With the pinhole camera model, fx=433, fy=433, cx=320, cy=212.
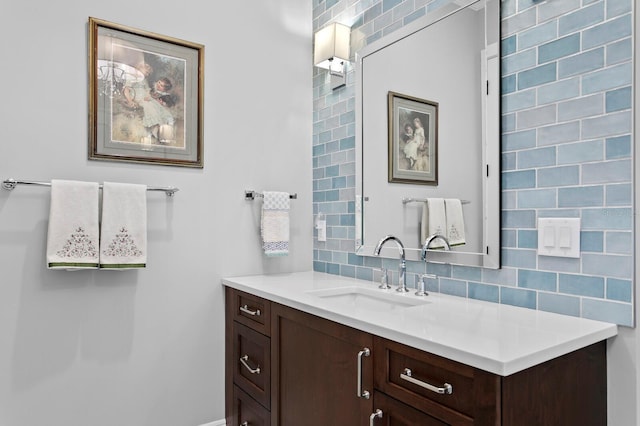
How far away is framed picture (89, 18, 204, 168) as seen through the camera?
6.54 feet

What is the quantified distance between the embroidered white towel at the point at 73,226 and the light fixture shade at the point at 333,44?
134cm

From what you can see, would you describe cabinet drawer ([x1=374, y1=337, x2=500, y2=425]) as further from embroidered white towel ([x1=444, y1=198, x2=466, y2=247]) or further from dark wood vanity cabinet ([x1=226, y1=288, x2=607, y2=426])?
embroidered white towel ([x1=444, y1=198, x2=466, y2=247])

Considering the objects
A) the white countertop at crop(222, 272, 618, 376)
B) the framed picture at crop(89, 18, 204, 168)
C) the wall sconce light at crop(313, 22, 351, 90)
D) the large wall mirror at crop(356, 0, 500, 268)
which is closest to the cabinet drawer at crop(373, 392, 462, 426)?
the white countertop at crop(222, 272, 618, 376)

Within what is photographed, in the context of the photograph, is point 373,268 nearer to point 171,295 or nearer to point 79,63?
point 171,295

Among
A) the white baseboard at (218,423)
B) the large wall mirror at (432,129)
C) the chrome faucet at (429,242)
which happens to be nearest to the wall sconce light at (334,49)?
the large wall mirror at (432,129)

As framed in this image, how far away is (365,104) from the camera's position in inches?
89.7

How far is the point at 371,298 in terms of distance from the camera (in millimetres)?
1986

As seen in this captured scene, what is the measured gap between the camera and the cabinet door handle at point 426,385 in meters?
1.10

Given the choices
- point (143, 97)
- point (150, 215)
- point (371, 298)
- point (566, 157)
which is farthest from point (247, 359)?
point (566, 157)

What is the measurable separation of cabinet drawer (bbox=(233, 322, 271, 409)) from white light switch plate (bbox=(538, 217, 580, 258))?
3.86ft

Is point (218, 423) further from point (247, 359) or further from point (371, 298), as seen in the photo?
point (371, 298)

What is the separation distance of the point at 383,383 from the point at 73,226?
4.65ft

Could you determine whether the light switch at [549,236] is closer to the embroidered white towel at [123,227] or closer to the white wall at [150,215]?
the white wall at [150,215]

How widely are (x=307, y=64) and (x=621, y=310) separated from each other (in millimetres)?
2071
